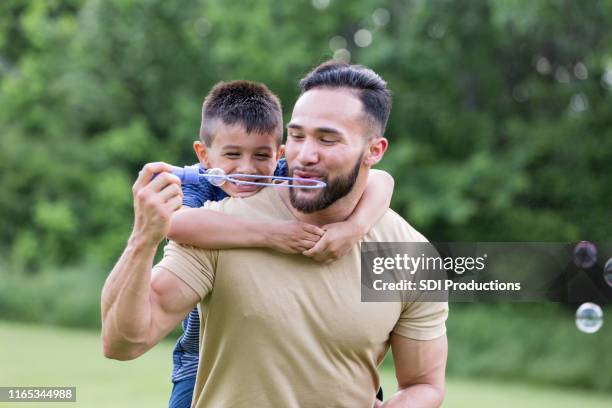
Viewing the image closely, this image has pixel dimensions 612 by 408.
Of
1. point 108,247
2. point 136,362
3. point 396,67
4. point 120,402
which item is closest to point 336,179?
point 120,402

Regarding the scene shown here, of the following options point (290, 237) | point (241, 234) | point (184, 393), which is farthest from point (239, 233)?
point (184, 393)

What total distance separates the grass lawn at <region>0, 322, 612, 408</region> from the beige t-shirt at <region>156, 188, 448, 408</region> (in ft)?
35.0

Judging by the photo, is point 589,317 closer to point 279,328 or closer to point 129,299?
point 279,328

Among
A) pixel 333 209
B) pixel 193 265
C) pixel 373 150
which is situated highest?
pixel 373 150

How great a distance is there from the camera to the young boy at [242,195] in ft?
9.97

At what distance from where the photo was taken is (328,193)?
318cm

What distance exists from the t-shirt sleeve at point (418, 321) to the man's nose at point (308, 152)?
0.55m

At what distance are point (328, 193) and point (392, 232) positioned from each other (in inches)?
11.1

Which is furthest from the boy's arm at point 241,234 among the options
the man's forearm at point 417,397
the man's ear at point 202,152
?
the man's ear at point 202,152

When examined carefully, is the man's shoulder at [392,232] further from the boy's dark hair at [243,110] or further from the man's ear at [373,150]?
the boy's dark hair at [243,110]

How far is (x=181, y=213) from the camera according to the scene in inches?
124

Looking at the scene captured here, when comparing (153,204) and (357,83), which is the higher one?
(357,83)

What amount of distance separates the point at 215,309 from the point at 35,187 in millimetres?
23244

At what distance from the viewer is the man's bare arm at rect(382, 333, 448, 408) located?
10.4 ft
